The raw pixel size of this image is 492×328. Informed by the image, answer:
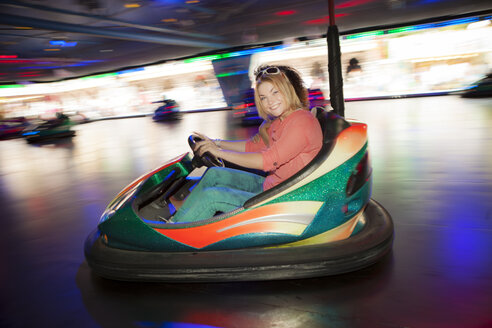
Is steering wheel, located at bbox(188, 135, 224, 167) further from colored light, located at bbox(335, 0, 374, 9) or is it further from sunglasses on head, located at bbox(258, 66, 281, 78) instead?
colored light, located at bbox(335, 0, 374, 9)

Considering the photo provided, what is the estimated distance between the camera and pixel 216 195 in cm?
138

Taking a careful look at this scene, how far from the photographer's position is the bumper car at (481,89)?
22.7ft

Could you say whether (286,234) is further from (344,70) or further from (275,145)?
(344,70)

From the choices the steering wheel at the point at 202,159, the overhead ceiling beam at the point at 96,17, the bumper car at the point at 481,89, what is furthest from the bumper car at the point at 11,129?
the bumper car at the point at 481,89

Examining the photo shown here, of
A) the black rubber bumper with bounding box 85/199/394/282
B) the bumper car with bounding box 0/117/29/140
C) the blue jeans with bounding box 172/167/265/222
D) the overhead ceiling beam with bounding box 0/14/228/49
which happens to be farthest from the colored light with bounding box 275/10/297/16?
the bumper car with bounding box 0/117/29/140

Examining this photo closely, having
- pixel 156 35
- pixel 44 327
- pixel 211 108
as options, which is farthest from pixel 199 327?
pixel 211 108

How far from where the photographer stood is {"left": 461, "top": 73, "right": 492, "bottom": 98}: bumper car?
692cm

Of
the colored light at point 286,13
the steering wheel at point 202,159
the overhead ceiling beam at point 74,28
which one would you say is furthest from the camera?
the colored light at point 286,13

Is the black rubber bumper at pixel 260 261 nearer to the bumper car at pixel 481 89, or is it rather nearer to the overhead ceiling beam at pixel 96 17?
the overhead ceiling beam at pixel 96 17

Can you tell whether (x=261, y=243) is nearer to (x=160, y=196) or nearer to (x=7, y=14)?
(x=160, y=196)

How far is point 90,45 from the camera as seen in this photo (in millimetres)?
8367

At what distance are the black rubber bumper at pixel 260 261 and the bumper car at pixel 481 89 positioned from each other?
7.09 meters

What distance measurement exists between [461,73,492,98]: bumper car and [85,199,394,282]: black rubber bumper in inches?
279

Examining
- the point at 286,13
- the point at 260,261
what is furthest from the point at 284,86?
the point at 286,13
